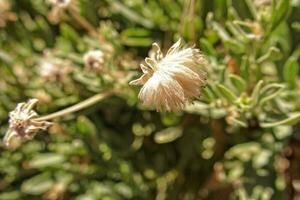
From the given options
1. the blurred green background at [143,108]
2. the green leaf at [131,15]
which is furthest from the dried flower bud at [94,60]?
the green leaf at [131,15]

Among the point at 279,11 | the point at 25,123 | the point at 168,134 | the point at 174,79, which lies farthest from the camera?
the point at 168,134

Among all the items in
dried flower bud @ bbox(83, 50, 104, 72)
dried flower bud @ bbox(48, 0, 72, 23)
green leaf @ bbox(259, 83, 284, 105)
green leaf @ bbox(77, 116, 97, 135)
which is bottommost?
green leaf @ bbox(259, 83, 284, 105)

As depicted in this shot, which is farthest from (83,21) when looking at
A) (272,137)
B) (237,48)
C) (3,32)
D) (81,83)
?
(272,137)

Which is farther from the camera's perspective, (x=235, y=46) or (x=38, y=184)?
(x=38, y=184)

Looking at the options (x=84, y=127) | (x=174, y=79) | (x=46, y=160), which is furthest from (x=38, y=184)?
(x=174, y=79)

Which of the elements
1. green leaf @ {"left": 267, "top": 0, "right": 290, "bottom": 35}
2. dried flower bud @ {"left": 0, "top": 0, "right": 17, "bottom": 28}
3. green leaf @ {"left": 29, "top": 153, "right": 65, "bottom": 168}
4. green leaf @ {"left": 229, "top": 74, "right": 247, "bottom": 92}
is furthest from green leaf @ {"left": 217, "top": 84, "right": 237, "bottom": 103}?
dried flower bud @ {"left": 0, "top": 0, "right": 17, "bottom": 28}

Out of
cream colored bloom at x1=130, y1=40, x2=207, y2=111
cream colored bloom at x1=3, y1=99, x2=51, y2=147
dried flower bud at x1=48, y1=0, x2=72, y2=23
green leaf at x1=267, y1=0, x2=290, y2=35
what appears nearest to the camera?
cream colored bloom at x1=130, y1=40, x2=207, y2=111

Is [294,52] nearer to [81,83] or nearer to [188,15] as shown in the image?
[188,15]

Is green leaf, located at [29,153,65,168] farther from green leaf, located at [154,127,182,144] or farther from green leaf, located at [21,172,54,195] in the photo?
green leaf, located at [154,127,182,144]

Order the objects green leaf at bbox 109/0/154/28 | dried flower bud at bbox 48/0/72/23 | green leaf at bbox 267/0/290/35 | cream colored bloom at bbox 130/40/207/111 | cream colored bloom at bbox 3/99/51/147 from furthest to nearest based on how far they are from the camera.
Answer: green leaf at bbox 109/0/154/28 < dried flower bud at bbox 48/0/72/23 < green leaf at bbox 267/0/290/35 < cream colored bloom at bbox 3/99/51/147 < cream colored bloom at bbox 130/40/207/111

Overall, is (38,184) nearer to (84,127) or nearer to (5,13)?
(84,127)
